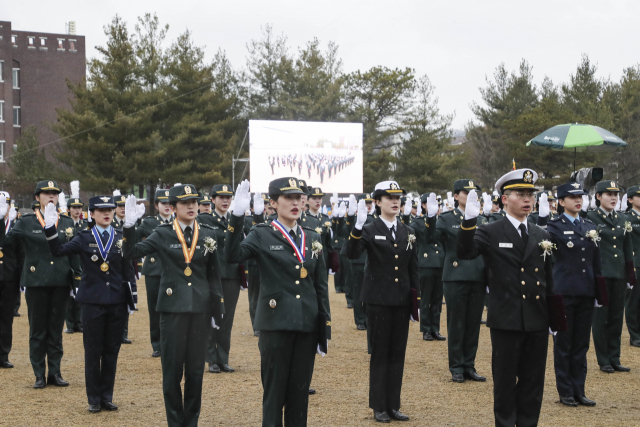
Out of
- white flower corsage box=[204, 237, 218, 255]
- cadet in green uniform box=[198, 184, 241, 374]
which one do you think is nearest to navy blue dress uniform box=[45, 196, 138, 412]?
white flower corsage box=[204, 237, 218, 255]

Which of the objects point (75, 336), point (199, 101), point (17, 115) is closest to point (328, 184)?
point (199, 101)

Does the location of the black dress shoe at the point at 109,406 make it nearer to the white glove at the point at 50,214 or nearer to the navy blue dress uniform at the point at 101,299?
the navy blue dress uniform at the point at 101,299

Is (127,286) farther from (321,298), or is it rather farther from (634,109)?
(634,109)

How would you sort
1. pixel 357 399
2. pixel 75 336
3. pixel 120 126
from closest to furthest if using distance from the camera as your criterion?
pixel 357 399
pixel 75 336
pixel 120 126

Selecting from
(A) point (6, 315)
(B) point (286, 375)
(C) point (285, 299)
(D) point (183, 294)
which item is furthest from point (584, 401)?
(A) point (6, 315)

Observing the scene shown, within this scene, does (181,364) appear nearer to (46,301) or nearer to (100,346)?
(100,346)

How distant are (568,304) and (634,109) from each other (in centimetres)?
3935

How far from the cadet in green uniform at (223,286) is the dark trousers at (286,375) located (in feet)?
12.2

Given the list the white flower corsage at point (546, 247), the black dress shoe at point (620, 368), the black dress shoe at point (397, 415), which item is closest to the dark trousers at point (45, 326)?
the black dress shoe at point (397, 415)

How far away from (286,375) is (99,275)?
117 inches

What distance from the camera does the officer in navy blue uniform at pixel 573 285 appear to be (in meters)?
7.33

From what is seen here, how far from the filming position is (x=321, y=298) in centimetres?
548

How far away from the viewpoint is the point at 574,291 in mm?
7488

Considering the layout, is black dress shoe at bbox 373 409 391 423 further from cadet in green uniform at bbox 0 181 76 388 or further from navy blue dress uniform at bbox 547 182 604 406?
cadet in green uniform at bbox 0 181 76 388
